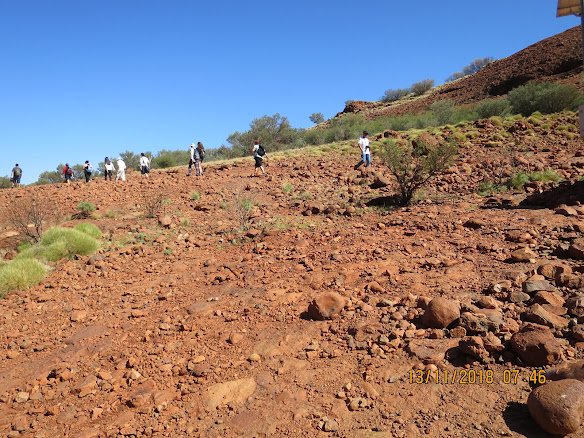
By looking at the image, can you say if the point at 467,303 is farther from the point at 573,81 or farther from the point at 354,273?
the point at 573,81

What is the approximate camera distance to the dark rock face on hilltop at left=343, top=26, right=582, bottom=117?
33.8 meters

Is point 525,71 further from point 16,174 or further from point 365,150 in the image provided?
point 16,174

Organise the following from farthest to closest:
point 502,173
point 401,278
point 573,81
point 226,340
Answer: point 573,81 → point 502,173 → point 401,278 → point 226,340

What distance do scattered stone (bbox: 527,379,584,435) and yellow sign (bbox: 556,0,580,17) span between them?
8036mm

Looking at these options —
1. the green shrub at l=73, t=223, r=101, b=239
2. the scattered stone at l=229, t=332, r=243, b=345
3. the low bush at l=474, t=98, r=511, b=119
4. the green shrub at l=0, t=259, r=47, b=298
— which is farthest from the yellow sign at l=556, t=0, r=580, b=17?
the low bush at l=474, t=98, r=511, b=119

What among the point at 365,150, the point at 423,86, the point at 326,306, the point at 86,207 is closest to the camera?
the point at 326,306

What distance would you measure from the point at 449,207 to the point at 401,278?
401 cm

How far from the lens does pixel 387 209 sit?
8.84m

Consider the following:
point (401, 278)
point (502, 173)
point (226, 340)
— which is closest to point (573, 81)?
point (502, 173)

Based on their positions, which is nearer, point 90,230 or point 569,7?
point 569,7
